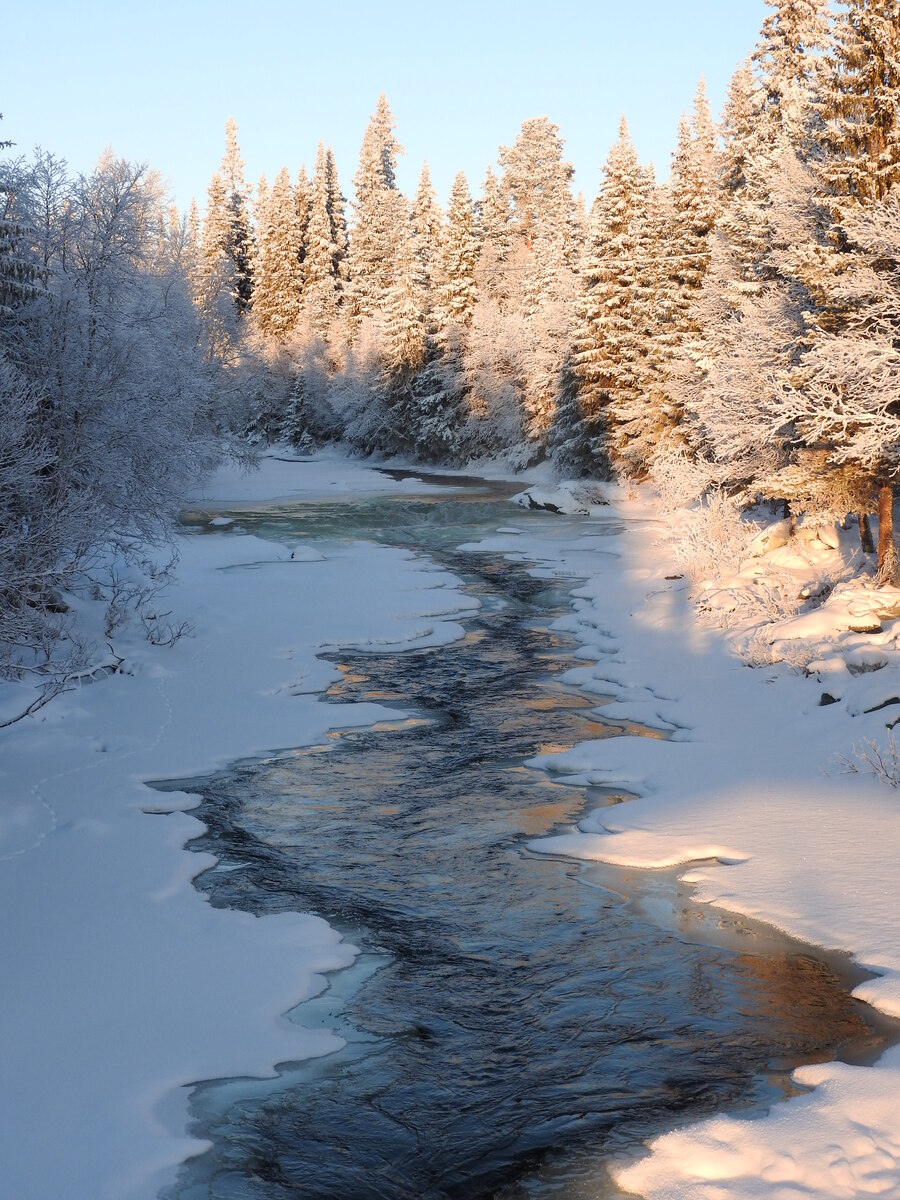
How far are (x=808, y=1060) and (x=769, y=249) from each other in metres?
19.0

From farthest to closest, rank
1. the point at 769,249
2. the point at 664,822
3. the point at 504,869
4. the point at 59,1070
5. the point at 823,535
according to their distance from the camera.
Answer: the point at 769,249
the point at 823,535
the point at 664,822
the point at 504,869
the point at 59,1070

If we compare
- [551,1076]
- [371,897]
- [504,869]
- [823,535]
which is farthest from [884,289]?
[551,1076]

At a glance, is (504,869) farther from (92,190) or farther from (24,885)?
(92,190)

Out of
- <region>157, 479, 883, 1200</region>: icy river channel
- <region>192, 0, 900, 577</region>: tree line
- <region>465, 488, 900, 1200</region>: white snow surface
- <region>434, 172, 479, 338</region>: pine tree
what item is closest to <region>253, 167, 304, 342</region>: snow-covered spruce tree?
<region>192, 0, 900, 577</region>: tree line

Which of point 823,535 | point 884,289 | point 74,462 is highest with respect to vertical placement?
point 884,289

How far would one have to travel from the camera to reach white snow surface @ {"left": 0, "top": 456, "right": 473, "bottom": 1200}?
496 centimetres

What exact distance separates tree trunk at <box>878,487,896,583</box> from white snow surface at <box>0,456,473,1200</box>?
7.72m

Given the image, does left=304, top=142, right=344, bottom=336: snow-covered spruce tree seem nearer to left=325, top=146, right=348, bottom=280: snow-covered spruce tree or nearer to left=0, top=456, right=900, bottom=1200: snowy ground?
left=325, top=146, right=348, bottom=280: snow-covered spruce tree

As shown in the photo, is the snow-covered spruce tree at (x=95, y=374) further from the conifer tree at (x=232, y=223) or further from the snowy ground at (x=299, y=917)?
the conifer tree at (x=232, y=223)

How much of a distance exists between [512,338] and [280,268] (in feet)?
94.2

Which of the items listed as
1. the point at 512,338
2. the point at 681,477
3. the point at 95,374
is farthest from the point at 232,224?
the point at 95,374

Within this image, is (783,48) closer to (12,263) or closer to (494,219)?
(12,263)

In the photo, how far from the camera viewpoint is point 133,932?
22.8 feet

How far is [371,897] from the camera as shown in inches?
304
